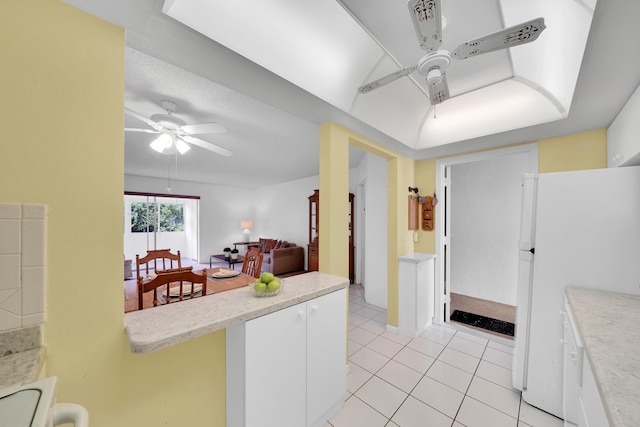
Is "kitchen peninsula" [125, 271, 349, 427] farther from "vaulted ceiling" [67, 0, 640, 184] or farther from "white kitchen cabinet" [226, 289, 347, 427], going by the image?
"vaulted ceiling" [67, 0, 640, 184]

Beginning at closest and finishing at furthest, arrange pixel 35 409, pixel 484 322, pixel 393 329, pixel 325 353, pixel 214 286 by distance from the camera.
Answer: pixel 35 409, pixel 325 353, pixel 214 286, pixel 393 329, pixel 484 322

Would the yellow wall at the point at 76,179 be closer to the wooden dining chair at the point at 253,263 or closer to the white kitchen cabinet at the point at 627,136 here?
the wooden dining chair at the point at 253,263

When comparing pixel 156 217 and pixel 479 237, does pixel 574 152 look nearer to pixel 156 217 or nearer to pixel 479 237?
pixel 479 237

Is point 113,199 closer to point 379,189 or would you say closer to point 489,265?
point 379,189

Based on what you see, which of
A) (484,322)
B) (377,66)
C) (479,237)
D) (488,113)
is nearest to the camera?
(377,66)

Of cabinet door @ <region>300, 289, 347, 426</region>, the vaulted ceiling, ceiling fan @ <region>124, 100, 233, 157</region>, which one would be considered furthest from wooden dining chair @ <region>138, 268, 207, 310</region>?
ceiling fan @ <region>124, 100, 233, 157</region>

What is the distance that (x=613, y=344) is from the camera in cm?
92

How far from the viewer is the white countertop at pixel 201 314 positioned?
946 millimetres

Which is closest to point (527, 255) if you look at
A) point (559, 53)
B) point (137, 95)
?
point (559, 53)

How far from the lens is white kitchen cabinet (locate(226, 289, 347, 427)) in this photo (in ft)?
3.94

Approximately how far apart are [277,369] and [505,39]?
195 cm

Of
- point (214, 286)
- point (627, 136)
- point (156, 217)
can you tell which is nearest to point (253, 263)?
point (214, 286)

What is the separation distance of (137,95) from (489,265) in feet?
16.9

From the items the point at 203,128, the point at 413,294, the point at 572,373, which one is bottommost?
the point at 413,294
